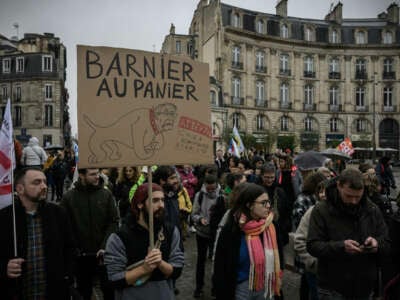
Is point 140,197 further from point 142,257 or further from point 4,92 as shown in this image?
point 4,92

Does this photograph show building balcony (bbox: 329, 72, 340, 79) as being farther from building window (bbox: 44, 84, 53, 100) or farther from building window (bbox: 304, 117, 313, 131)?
building window (bbox: 44, 84, 53, 100)

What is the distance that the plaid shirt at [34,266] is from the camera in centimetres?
271

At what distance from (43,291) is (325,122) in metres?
45.0

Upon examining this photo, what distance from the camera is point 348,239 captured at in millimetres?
2768

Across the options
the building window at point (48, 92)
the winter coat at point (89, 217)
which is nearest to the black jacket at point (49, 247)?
the winter coat at point (89, 217)

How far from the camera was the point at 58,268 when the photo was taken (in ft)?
9.14

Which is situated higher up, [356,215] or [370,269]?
[356,215]

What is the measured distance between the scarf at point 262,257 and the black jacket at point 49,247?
1.40 metres

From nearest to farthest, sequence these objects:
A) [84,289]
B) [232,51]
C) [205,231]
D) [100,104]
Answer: [100,104] → [84,289] → [205,231] → [232,51]

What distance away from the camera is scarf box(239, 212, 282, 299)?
289cm

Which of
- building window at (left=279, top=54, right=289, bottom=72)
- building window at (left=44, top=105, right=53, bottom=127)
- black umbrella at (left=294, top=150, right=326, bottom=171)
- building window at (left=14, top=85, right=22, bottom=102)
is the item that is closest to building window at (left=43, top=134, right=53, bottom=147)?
building window at (left=44, top=105, right=53, bottom=127)

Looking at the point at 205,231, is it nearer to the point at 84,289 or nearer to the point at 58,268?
the point at 84,289

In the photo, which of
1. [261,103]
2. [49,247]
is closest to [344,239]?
[49,247]

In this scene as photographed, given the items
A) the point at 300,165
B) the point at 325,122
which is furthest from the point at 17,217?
the point at 325,122
